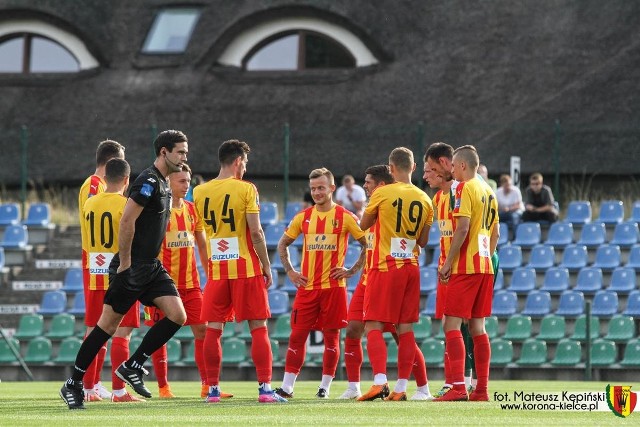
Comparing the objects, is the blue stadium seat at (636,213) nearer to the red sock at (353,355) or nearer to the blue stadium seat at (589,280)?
the blue stadium seat at (589,280)

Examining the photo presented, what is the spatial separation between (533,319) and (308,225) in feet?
29.4

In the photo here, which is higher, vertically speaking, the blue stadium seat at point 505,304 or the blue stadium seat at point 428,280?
the blue stadium seat at point 428,280

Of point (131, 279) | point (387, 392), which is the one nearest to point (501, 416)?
point (387, 392)

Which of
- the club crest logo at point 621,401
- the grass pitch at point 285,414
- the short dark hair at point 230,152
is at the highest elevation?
the short dark hair at point 230,152

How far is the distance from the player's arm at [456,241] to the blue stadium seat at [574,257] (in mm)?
10374

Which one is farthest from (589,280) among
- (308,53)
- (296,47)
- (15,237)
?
(296,47)

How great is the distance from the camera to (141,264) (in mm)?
11156

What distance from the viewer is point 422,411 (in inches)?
422

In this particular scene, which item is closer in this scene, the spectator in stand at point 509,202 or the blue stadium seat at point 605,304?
the blue stadium seat at point 605,304

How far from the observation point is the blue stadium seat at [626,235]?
22.2m

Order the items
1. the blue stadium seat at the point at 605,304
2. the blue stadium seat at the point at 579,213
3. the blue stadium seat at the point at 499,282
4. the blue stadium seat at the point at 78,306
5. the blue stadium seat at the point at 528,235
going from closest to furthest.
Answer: the blue stadium seat at the point at 605,304 < the blue stadium seat at the point at 499,282 < the blue stadium seat at the point at 528,235 < the blue stadium seat at the point at 78,306 < the blue stadium seat at the point at 579,213

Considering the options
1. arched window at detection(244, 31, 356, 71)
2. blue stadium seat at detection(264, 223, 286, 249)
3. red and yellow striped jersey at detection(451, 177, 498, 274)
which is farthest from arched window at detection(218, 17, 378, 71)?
red and yellow striped jersey at detection(451, 177, 498, 274)

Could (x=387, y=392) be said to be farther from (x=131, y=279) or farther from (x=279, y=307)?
(x=279, y=307)

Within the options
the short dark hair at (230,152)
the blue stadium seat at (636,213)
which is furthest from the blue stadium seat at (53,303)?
the short dark hair at (230,152)
